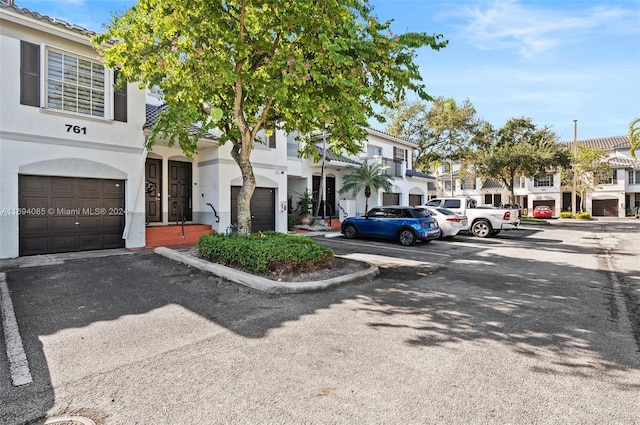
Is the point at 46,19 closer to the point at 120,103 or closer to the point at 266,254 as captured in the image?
the point at 120,103

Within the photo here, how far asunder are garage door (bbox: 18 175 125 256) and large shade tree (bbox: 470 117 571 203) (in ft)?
86.9

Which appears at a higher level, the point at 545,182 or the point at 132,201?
the point at 545,182

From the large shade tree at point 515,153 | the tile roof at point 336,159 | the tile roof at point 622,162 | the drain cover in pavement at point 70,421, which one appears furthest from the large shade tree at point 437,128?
the drain cover in pavement at point 70,421

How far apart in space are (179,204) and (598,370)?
13.2m

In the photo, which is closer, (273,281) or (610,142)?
(273,281)

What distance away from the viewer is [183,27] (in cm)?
734

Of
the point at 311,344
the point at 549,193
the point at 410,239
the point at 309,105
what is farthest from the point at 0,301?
the point at 549,193

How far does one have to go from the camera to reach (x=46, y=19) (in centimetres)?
901

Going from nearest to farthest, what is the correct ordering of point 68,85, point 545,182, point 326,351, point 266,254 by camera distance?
point 326,351 → point 266,254 → point 68,85 → point 545,182

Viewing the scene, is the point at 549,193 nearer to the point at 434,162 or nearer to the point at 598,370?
the point at 434,162

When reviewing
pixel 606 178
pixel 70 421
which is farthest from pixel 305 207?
pixel 606 178

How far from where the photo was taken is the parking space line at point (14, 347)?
3.33 metres

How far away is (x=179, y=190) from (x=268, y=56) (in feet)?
24.2

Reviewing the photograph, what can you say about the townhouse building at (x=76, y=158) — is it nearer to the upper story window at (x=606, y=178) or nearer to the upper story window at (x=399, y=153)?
the upper story window at (x=399, y=153)
